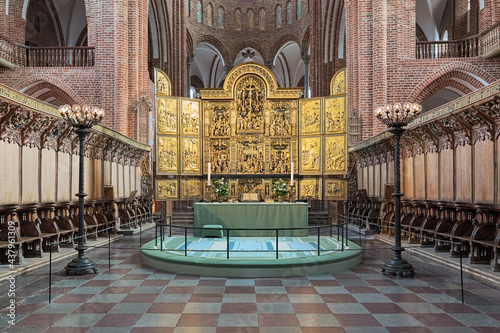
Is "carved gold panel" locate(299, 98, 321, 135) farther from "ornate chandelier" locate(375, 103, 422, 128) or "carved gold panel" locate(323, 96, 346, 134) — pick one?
"ornate chandelier" locate(375, 103, 422, 128)

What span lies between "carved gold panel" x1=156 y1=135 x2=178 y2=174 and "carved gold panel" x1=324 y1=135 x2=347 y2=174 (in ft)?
20.0

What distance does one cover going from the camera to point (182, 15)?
2861 centimetres

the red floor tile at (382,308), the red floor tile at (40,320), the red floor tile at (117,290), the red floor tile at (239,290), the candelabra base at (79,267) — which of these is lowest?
the red floor tile at (239,290)

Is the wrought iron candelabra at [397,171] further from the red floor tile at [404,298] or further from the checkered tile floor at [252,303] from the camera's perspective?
the red floor tile at [404,298]

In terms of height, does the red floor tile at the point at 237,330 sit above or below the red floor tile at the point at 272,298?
above

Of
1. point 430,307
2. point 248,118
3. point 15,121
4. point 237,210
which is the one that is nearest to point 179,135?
point 248,118

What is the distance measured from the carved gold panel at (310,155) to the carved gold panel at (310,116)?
0.33m

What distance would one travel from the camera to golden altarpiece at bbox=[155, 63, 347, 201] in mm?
17109

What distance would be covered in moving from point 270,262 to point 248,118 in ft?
35.3

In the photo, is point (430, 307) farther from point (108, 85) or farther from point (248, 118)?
point (108, 85)

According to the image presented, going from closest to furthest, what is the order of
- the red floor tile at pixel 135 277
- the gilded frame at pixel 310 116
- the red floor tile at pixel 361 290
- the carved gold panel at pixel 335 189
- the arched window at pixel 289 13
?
1. the red floor tile at pixel 361 290
2. the red floor tile at pixel 135 277
3. the carved gold panel at pixel 335 189
4. the gilded frame at pixel 310 116
5. the arched window at pixel 289 13

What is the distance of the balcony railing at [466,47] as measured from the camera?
54.3ft

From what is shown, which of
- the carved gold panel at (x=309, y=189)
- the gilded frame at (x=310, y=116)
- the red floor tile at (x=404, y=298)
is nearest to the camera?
the red floor tile at (x=404, y=298)

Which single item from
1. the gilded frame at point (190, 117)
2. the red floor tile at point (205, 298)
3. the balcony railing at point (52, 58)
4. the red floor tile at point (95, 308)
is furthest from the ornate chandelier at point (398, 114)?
the balcony railing at point (52, 58)
